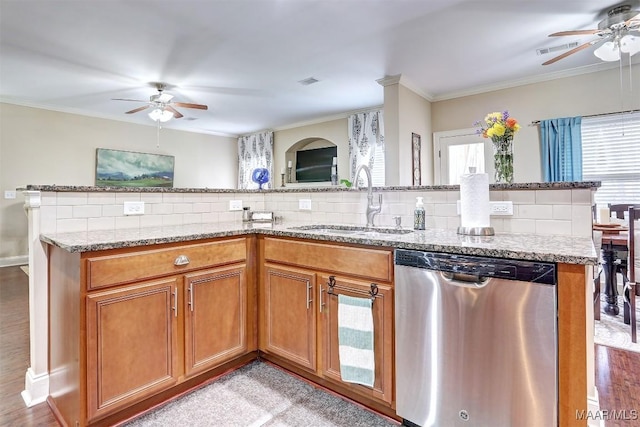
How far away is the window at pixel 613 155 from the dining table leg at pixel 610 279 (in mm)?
1285

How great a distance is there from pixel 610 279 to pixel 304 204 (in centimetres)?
309

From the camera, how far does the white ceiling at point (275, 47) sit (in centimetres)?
283

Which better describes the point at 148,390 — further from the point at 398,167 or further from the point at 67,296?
the point at 398,167

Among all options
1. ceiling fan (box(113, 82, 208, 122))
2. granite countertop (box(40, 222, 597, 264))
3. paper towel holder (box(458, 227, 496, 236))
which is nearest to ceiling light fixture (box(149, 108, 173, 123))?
ceiling fan (box(113, 82, 208, 122))

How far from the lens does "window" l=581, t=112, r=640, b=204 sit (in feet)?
12.8

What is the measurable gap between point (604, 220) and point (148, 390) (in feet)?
14.7

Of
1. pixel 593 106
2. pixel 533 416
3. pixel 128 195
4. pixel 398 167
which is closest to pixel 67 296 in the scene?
pixel 128 195

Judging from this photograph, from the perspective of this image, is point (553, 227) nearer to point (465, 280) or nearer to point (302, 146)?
point (465, 280)

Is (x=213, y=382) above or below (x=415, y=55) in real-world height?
below

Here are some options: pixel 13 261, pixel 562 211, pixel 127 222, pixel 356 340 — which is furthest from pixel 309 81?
pixel 13 261

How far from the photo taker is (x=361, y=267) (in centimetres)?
163

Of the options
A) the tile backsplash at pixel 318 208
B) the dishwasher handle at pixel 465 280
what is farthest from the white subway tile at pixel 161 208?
the dishwasher handle at pixel 465 280

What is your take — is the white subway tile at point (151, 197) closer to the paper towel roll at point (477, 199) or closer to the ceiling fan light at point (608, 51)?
the paper towel roll at point (477, 199)

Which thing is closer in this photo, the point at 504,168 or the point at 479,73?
the point at 504,168
